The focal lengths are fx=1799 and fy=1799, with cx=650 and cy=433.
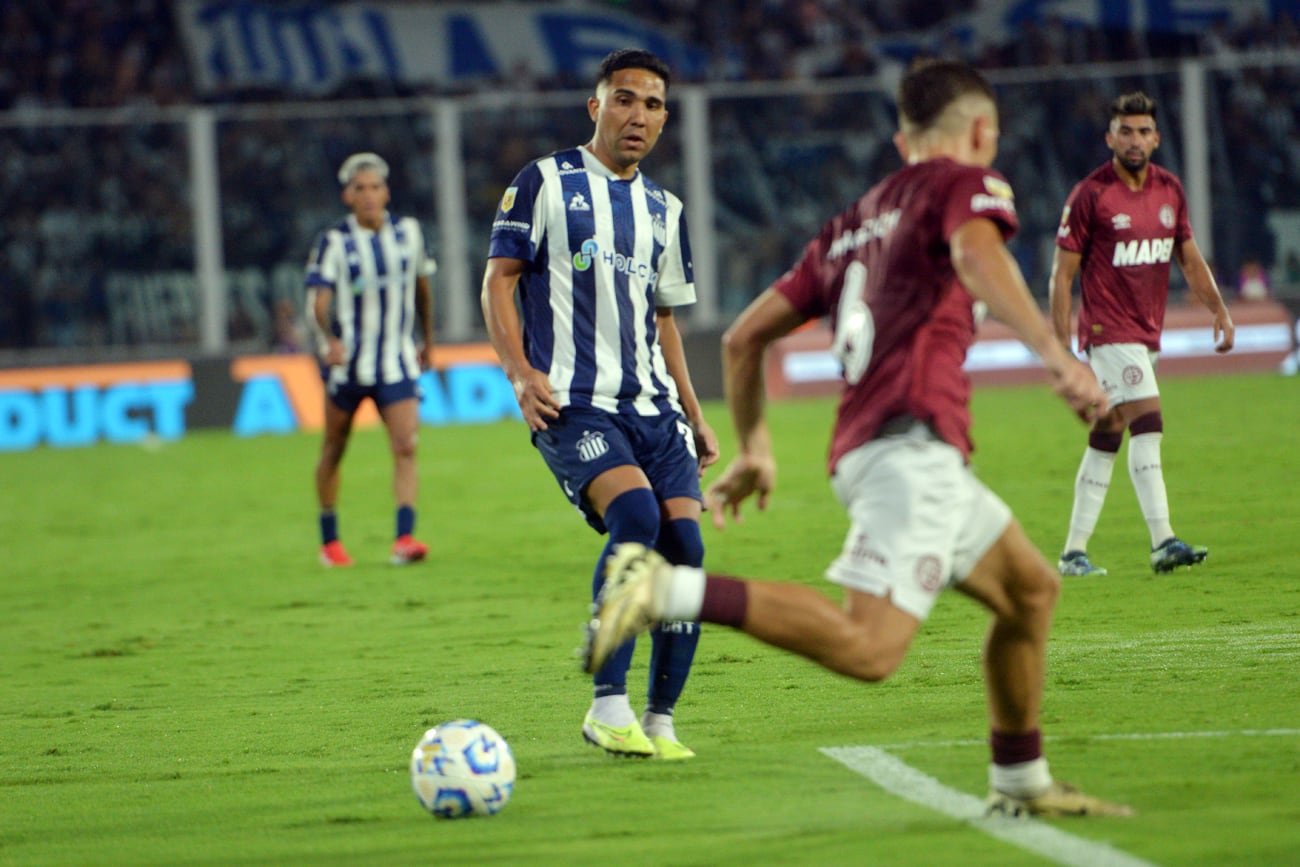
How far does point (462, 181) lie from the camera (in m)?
23.6

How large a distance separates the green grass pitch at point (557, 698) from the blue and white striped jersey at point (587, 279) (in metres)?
1.18

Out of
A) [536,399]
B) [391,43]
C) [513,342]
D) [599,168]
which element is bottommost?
[536,399]

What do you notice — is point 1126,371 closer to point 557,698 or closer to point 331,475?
point 557,698

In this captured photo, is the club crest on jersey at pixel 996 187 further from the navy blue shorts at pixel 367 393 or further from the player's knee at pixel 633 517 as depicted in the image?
the navy blue shorts at pixel 367 393

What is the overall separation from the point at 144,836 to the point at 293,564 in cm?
677

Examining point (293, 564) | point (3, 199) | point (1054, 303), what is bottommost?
point (293, 564)

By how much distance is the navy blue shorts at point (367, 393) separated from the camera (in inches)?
442

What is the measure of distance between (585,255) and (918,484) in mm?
1893

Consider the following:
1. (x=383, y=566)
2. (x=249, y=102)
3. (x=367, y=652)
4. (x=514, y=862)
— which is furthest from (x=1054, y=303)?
(x=249, y=102)

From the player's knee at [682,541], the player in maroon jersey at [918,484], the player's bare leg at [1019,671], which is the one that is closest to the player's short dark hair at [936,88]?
the player in maroon jersey at [918,484]

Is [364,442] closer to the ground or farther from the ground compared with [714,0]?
closer to the ground

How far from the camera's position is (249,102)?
30375mm

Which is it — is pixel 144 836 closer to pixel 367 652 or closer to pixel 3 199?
pixel 367 652

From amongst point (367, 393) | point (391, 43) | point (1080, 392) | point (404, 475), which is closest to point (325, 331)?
point (367, 393)
